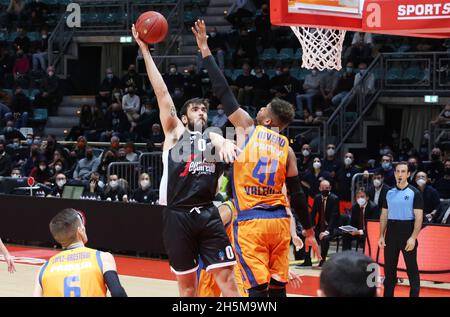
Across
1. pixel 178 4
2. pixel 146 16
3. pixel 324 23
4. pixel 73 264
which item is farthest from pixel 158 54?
pixel 73 264

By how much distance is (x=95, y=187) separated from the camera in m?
17.7

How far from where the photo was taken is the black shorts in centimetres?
746

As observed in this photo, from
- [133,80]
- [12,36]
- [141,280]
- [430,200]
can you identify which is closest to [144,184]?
[141,280]

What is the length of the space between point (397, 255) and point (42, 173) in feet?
36.8

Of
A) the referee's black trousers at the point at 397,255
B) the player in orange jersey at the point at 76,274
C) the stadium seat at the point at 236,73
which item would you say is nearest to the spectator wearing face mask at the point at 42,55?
the stadium seat at the point at 236,73

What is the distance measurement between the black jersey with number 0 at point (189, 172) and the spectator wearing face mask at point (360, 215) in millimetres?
7650

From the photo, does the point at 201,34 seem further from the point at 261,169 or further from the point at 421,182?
the point at 421,182

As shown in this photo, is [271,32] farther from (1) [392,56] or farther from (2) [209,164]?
(2) [209,164]

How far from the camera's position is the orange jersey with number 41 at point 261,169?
308 inches

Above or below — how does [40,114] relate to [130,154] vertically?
above

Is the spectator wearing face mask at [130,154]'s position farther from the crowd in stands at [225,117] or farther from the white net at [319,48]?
the white net at [319,48]

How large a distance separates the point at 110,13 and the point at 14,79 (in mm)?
3445

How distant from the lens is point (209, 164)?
7605 millimetres

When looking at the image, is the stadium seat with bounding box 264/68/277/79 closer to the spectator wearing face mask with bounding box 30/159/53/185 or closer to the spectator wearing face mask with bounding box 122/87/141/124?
the spectator wearing face mask with bounding box 122/87/141/124
